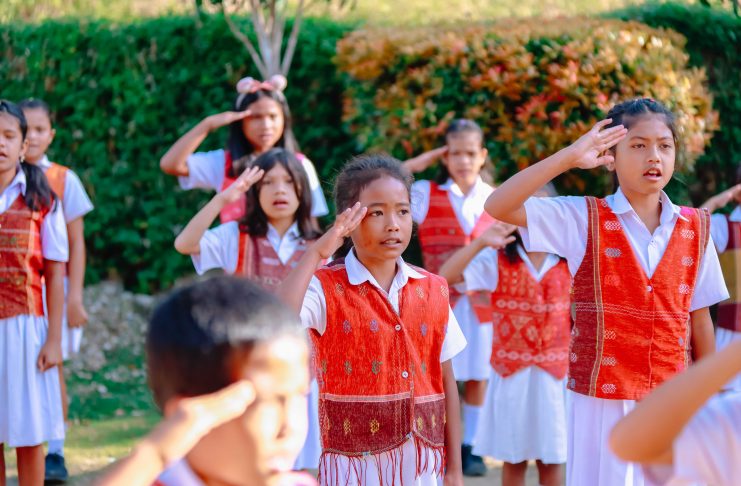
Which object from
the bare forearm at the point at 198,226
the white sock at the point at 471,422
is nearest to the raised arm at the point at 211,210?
the bare forearm at the point at 198,226

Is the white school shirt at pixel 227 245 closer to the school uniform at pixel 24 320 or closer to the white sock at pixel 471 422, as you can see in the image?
the school uniform at pixel 24 320

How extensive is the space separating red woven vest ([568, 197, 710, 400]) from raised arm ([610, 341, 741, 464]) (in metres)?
1.74

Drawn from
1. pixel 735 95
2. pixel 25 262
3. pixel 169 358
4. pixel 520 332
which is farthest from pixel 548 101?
pixel 169 358

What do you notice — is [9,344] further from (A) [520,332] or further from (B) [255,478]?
(B) [255,478]

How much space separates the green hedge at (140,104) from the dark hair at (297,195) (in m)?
3.55

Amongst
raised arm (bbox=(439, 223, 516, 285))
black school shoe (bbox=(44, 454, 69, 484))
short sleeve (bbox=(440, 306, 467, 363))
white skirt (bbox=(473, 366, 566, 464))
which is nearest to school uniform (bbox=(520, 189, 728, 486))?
short sleeve (bbox=(440, 306, 467, 363))

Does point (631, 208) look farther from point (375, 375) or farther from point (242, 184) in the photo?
point (242, 184)

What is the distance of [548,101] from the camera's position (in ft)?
22.0

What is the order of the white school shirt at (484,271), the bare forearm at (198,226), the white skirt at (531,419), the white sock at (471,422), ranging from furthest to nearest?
the white sock at (471,422), the white school shirt at (484,271), the white skirt at (531,419), the bare forearm at (198,226)

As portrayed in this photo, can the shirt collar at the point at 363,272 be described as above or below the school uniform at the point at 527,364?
above

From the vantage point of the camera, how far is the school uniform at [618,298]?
3373 mm

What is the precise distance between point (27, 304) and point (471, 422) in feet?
8.10

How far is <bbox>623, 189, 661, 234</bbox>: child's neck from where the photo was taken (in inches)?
137

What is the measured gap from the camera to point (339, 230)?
3.24 meters
